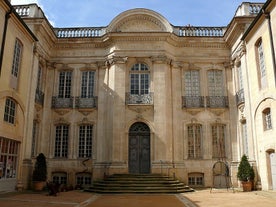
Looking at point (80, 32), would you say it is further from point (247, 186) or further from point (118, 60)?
point (247, 186)

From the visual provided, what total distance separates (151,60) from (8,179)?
10498 millimetres

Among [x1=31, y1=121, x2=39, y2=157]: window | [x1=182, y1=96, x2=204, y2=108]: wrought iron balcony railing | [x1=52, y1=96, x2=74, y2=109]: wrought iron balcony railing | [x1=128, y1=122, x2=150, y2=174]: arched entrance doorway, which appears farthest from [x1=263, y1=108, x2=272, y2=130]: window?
[x1=31, y1=121, x2=39, y2=157]: window

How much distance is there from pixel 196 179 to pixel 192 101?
475 centimetres

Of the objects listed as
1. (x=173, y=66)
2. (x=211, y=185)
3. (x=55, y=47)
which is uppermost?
(x=55, y=47)

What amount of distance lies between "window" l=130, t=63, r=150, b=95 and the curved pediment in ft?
8.07

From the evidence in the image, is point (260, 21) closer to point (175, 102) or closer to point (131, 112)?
point (175, 102)

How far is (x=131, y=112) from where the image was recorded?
19312mm

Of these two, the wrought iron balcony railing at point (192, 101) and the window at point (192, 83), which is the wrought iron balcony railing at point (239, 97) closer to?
the wrought iron balcony railing at point (192, 101)

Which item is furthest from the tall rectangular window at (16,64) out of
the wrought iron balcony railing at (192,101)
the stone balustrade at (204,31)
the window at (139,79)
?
the stone balustrade at (204,31)

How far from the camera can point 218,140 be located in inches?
770

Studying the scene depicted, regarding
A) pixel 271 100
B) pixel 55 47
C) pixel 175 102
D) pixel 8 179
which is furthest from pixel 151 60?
pixel 8 179

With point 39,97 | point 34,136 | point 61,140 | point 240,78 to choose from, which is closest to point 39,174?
point 34,136

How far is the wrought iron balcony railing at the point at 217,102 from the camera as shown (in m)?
19.8

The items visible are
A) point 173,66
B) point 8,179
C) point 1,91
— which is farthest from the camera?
point 173,66
